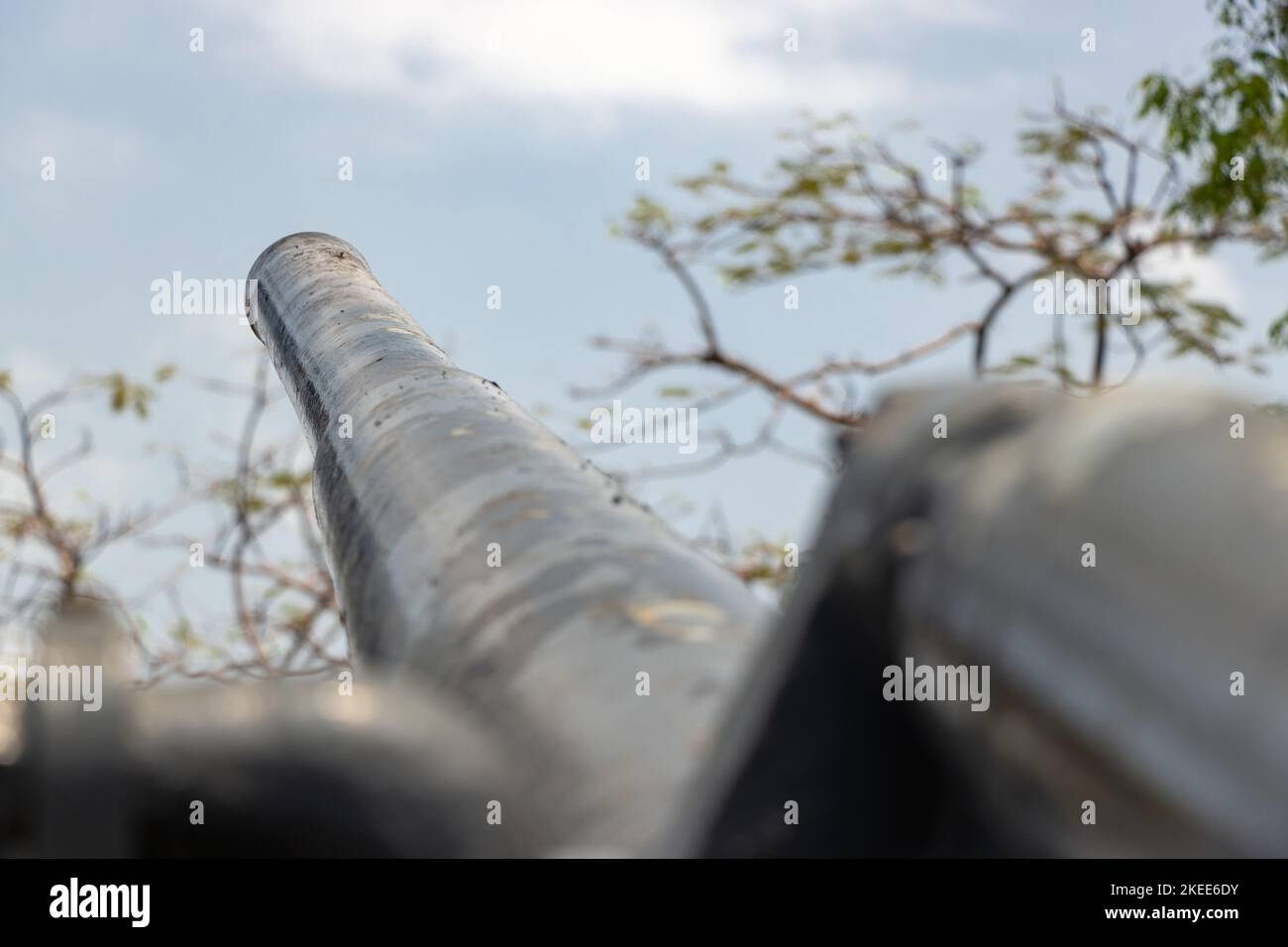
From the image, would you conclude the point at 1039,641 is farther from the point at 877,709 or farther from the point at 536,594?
the point at 536,594

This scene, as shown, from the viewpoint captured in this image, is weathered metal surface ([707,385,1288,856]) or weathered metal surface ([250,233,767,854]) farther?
weathered metal surface ([250,233,767,854])

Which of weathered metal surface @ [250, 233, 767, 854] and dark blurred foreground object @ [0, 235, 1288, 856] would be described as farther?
weathered metal surface @ [250, 233, 767, 854]

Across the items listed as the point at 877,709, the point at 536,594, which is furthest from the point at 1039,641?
the point at 536,594

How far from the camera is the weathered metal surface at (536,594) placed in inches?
29.2

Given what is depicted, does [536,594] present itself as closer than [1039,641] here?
No

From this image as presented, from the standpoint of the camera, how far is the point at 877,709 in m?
0.56

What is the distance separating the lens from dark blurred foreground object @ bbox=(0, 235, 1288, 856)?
0.44 metres

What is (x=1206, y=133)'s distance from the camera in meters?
7.17

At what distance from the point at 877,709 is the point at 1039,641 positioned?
10 cm

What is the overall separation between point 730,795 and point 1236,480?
22 centimetres

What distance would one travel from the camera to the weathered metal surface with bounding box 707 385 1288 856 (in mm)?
427

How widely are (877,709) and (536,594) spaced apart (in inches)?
16.9

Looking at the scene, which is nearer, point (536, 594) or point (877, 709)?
point (877, 709)
